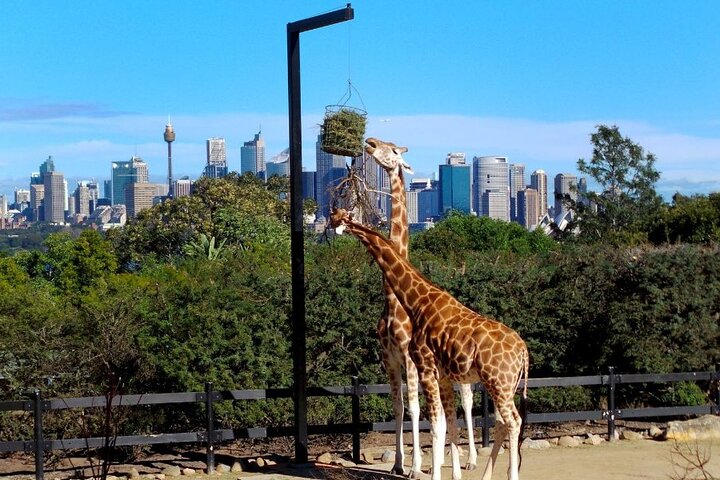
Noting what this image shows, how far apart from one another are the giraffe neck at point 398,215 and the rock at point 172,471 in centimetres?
397

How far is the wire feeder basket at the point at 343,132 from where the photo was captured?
12.6 m

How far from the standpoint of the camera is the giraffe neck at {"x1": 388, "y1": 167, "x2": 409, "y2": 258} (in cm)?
1252

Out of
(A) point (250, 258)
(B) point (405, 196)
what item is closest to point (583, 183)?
(A) point (250, 258)

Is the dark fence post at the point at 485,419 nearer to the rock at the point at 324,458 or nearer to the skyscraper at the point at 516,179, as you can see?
the rock at the point at 324,458

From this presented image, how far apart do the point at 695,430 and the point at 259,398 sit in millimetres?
6031

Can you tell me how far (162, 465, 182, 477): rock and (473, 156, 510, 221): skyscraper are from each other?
4861 inches

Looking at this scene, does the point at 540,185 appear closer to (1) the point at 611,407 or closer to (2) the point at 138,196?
(2) the point at 138,196

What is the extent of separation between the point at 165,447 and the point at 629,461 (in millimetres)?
6286

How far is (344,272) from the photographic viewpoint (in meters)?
16.5

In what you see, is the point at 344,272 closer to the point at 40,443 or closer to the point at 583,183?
the point at 40,443

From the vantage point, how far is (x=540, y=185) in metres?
164

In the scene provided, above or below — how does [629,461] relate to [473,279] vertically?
below

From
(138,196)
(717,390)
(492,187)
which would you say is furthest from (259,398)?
(138,196)

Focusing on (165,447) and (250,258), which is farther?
(250,258)
